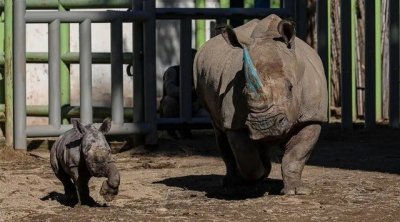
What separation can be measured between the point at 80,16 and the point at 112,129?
44.0 inches

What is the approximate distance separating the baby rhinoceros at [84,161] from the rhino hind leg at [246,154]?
908mm

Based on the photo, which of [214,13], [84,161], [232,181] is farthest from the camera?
[214,13]

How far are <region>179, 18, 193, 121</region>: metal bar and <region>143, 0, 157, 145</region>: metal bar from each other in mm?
725

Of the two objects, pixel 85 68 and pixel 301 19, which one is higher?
pixel 301 19

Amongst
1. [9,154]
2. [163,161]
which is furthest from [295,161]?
[9,154]

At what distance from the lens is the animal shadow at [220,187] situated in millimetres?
8602

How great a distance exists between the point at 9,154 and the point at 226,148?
3071mm

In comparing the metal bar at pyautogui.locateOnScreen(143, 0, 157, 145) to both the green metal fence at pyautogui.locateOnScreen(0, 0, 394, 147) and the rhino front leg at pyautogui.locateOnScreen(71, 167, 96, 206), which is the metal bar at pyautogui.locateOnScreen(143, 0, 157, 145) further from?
the rhino front leg at pyautogui.locateOnScreen(71, 167, 96, 206)

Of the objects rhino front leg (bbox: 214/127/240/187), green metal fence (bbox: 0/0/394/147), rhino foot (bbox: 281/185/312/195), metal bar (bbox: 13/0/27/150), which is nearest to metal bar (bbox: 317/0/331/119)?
green metal fence (bbox: 0/0/394/147)

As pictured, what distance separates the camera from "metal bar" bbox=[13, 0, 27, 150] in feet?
38.4

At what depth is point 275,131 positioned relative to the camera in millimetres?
7684

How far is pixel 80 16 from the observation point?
11.8 m

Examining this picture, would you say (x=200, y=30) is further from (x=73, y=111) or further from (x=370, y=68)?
(x=73, y=111)

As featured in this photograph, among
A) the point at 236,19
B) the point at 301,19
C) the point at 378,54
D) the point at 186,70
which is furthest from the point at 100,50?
the point at 378,54
